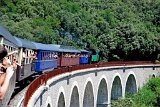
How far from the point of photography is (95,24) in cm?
7638

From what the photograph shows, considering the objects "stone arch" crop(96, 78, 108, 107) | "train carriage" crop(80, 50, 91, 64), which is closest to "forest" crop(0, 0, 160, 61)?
"train carriage" crop(80, 50, 91, 64)

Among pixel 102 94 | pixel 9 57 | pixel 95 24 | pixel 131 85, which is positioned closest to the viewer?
pixel 9 57

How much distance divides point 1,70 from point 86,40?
206 ft

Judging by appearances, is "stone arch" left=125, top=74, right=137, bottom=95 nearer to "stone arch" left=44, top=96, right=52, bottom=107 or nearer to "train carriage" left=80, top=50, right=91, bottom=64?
"train carriage" left=80, top=50, right=91, bottom=64

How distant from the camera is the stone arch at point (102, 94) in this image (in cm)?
3382

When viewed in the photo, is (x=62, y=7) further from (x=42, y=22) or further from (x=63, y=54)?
(x=63, y=54)

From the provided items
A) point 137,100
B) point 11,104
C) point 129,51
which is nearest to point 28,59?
point 11,104

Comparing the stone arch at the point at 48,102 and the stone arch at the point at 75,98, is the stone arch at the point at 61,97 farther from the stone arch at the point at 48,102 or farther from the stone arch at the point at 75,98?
the stone arch at the point at 75,98

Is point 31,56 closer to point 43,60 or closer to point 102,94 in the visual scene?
point 43,60

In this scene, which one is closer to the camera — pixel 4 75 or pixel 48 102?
pixel 4 75

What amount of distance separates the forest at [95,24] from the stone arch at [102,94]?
18.2 meters

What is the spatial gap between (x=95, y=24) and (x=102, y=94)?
42.8m

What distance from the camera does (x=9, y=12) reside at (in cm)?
7025

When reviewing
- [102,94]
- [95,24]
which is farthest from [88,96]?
[95,24]
